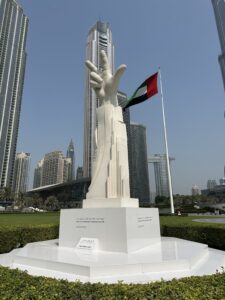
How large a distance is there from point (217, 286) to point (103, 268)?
8.32ft

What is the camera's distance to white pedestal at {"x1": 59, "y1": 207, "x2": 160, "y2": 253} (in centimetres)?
713

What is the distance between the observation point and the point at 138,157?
45.9 metres

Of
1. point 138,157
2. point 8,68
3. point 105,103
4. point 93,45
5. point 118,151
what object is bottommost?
point 118,151

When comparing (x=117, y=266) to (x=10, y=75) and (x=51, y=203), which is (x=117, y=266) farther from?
(x=51, y=203)

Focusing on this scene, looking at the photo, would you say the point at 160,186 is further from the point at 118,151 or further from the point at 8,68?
the point at 8,68

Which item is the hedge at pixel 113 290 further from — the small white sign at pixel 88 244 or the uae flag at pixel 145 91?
the uae flag at pixel 145 91

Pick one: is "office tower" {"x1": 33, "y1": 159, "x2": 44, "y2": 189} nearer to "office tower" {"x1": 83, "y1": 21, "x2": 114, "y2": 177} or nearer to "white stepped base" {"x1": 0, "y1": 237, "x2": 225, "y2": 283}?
"office tower" {"x1": 83, "y1": 21, "x2": 114, "y2": 177}

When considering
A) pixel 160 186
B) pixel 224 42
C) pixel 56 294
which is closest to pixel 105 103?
pixel 56 294

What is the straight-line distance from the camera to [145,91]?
1379cm

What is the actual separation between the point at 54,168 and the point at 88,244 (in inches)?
4911

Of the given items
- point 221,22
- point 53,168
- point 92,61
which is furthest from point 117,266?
point 221,22

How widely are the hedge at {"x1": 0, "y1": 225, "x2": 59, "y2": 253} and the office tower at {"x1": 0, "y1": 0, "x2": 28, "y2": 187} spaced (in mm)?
73761

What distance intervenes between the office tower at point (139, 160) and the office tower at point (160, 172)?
10.2 feet

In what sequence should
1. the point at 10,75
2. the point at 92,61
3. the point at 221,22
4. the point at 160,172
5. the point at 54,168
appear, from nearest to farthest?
the point at 160,172 → the point at 92,61 → the point at 10,75 → the point at 221,22 → the point at 54,168
